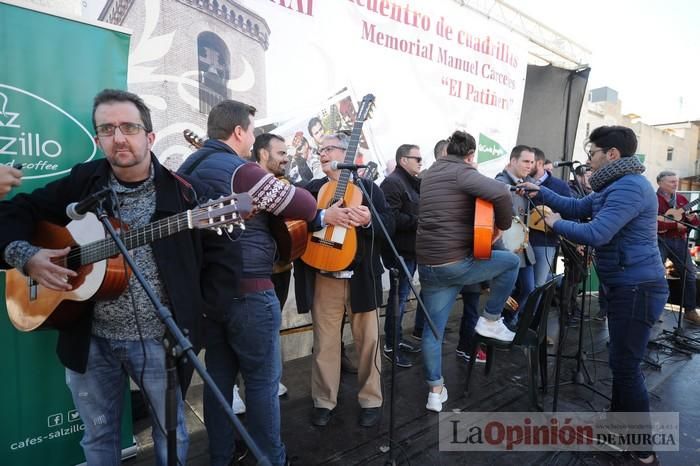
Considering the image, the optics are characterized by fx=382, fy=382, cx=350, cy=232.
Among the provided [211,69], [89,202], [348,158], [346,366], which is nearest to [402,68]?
[211,69]

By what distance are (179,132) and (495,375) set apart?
386 cm

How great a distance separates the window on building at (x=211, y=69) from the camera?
3469mm

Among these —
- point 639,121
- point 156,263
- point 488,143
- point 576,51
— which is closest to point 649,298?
point 156,263

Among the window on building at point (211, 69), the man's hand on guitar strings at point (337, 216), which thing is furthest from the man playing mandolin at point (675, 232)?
the window on building at point (211, 69)

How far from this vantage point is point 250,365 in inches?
81.4

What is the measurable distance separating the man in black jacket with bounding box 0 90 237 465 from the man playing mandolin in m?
6.47

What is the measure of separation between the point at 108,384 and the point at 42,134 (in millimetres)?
1414

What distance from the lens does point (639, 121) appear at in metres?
25.9

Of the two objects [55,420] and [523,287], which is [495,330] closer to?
[523,287]

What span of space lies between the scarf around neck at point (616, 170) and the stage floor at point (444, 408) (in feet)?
6.32

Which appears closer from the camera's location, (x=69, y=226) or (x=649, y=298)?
(x=69, y=226)

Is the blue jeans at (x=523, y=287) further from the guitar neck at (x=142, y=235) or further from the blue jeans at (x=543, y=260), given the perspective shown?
the guitar neck at (x=142, y=235)

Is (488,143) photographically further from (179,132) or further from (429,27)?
(179,132)

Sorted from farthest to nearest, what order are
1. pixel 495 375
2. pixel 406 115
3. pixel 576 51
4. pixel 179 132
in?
1. pixel 576 51
2. pixel 406 115
3. pixel 495 375
4. pixel 179 132
